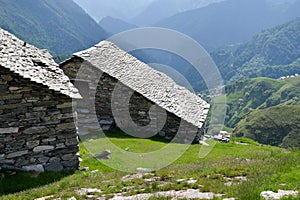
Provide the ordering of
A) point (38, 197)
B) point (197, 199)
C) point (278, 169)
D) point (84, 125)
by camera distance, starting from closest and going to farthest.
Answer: point (197, 199) < point (278, 169) < point (38, 197) < point (84, 125)

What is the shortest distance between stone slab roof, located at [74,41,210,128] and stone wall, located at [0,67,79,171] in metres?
10.8

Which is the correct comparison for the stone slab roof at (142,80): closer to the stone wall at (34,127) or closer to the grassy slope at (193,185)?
the stone wall at (34,127)

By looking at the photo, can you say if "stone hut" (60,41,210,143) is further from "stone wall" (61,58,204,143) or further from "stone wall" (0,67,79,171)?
"stone wall" (0,67,79,171)

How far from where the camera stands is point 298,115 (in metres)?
126

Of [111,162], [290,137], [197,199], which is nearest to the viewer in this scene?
[197,199]

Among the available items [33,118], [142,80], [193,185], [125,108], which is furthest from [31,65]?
[142,80]

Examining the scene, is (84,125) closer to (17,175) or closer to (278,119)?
(17,175)

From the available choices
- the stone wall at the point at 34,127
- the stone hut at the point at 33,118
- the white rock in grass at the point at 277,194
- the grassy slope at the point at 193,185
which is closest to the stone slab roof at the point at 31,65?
the stone hut at the point at 33,118

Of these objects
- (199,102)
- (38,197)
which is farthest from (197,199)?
(199,102)

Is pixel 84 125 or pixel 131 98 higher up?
pixel 131 98

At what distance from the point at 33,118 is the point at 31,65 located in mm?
2817

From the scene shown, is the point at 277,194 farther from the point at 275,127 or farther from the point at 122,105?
the point at 275,127

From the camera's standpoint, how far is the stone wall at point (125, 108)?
25594mm

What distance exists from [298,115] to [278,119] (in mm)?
8028
